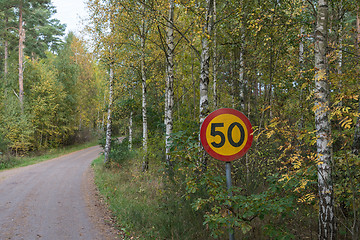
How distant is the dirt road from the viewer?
20.1 feet

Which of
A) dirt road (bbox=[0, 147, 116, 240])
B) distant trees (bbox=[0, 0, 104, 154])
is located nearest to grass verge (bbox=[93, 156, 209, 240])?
dirt road (bbox=[0, 147, 116, 240])

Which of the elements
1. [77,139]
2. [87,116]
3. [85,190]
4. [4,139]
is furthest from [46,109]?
[85,190]

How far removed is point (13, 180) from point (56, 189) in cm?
361

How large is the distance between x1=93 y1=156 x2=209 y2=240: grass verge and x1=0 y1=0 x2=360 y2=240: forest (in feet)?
0.16

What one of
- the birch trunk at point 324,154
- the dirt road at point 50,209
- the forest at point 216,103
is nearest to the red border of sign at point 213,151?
the forest at point 216,103

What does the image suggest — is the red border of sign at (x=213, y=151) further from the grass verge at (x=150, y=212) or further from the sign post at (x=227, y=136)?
the grass verge at (x=150, y=212)

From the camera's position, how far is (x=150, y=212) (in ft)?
21.7

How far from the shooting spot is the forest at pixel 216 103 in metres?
3.70

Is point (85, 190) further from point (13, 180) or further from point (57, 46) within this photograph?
point (57, 46)

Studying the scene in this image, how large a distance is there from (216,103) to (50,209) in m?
7.51

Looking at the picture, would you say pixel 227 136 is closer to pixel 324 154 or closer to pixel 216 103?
pixel 324 154

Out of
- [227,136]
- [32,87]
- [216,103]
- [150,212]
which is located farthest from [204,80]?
[32,87]

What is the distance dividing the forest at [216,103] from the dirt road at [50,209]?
97 centimetres

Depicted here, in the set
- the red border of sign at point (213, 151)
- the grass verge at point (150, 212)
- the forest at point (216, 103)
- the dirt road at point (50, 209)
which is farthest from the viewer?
the dirt road at point (50, 209)
